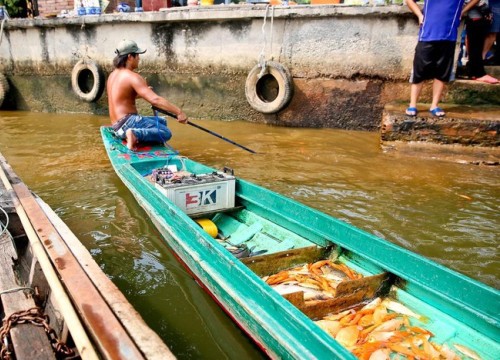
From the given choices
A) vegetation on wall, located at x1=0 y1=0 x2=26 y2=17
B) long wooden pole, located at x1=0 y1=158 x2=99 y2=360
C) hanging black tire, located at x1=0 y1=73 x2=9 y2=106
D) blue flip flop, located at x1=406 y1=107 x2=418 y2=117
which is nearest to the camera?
long wooden pole, located at x1=0 y1=158 x2=99 y2=360

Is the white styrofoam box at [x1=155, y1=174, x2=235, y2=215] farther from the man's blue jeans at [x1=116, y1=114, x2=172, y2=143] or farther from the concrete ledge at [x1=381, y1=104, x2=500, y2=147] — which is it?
the concrete ledge at [x1=381, y1=104, x2=500, y2=147]

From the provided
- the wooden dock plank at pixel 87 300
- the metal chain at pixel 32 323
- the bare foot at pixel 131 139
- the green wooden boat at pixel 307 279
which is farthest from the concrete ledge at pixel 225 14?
the metal chain at pixel 32 323

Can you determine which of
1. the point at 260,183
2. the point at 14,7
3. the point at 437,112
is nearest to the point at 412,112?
the point at 437,112

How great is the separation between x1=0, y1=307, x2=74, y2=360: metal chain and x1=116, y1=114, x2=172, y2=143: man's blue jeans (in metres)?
3.28

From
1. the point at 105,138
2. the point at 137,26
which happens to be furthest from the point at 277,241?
the point at 137,26

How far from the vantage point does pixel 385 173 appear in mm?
5551

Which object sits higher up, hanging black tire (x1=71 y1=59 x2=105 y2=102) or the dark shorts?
the dark shorts

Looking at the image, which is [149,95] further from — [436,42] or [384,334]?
[436,42]

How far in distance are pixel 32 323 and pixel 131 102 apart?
3762mm

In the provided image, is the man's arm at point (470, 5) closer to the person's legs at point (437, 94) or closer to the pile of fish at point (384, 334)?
the person's legs at point (437, 94)

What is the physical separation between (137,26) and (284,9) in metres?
3.61

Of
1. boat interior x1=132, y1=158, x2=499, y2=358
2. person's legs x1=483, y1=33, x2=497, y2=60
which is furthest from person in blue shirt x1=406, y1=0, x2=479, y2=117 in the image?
boat interior x1=132, y1=158, x2=499, y2=358

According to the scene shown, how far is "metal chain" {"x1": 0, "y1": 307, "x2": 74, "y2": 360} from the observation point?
6.88 feet

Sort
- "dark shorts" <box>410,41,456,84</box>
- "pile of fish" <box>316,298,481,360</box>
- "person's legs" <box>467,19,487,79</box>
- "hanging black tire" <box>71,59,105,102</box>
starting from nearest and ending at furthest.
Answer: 1. "pile of fish" <box>316,298,481,360</box>
2. "dark shorts" <box>410,41,456,84</box>
3. "person's legs" <box>467,19,487,79</box>
4. "hanging black tire" <box>71,59,105,102</box>
